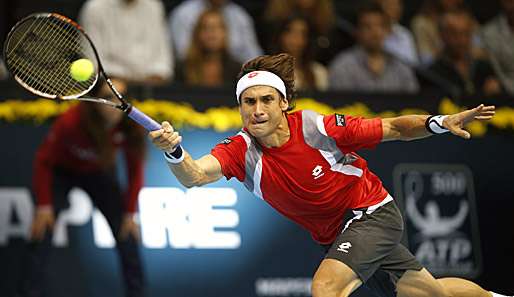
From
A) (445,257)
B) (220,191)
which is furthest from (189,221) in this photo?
(445,257)

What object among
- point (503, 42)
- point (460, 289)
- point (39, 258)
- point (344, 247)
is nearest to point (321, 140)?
point (344, 247)

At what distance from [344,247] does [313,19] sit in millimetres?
4699

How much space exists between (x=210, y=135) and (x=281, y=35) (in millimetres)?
1367

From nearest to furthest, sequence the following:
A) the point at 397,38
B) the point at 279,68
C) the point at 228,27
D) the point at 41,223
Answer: the point at 279,68 → the point at 41,223 → the point at 228,27 → the point at 397,38

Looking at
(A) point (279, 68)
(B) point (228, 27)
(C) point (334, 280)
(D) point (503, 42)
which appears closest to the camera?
(C) point (334, 280)

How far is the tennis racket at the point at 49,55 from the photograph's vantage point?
6.08m

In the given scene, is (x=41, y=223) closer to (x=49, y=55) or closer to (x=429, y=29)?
(x=49, y=55)

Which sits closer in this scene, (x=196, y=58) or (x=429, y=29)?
(x=196, y=58)

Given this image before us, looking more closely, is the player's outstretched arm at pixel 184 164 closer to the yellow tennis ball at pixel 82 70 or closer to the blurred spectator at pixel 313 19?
the yellow tennis ball at pixel 82 70

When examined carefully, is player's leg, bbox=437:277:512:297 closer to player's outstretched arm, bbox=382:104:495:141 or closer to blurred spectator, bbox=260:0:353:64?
player's outstretched arm, bbox=382:104:495:141

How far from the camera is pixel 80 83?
616 cm

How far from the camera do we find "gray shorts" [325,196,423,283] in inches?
242

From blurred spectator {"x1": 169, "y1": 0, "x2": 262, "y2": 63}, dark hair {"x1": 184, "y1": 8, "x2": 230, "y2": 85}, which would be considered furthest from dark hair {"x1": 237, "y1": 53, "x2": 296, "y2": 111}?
blurred spectator {"x1": 169, "y1": 0, "x2": 262, "y2": 63}

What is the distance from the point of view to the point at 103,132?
352 inches
